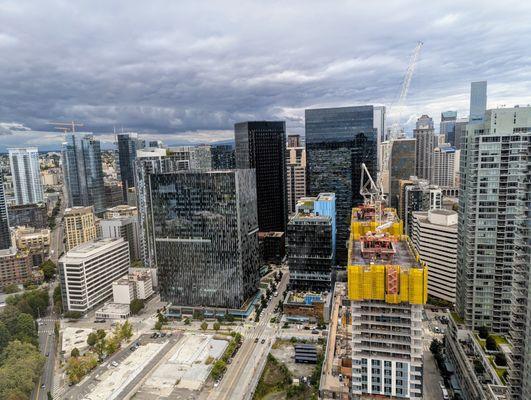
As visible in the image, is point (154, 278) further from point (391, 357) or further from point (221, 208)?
point (391, 357)

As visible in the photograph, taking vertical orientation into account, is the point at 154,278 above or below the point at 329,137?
below

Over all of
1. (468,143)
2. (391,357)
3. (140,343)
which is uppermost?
(468,143)

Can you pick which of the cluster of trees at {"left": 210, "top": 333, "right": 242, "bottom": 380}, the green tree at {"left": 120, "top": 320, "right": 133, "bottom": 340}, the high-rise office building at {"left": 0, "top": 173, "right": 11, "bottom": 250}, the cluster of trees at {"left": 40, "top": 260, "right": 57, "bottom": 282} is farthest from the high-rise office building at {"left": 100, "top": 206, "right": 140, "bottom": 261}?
the cluster of trees at {"left": 210, "top": 333, "right": 242, "bottom": 380}

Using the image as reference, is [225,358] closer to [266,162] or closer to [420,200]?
[266,162]

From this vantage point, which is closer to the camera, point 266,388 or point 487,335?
point 487,335

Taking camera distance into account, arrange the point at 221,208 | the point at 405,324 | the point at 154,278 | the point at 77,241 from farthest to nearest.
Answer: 1. the point at 77,241
2. the point at 154,278
3. the point at 221,208
4. the point at 405,324

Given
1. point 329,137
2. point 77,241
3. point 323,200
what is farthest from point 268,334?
point 77,241

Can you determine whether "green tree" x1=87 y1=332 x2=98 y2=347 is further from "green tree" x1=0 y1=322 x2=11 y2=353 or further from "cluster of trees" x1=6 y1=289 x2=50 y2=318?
"cluster of trees" x1=6 y1=289 x2=50 y2=318
